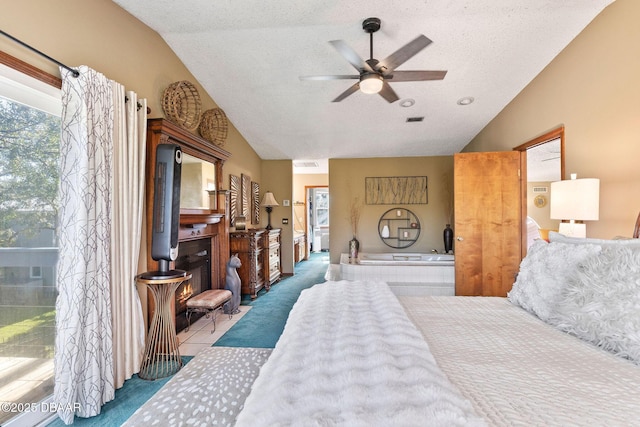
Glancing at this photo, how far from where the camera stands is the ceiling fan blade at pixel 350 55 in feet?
6.73

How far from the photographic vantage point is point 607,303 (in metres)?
1.17

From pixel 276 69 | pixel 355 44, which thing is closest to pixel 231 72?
pixel 276 69

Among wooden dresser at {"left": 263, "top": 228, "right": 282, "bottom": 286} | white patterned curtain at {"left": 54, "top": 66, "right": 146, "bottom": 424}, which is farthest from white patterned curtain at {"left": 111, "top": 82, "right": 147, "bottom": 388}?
wooden dresser at {"left": 263, "top": 228, "right": 282, "bottom": 286}

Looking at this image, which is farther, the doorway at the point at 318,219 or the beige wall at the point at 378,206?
the doorway at the point at 318,219

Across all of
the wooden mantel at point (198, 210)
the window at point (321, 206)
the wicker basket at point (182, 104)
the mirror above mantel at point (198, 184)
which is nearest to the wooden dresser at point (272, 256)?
the wooden mantel at point (198, 210)

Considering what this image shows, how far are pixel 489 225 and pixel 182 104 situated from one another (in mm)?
3972

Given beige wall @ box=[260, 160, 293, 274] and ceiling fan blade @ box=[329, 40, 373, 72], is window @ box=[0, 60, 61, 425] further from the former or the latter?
beige wall @ box=[260, 160, 293, 274]

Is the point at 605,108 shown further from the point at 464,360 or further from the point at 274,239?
the point at 274,239

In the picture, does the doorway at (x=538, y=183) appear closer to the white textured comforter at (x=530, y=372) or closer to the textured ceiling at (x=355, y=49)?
the textured ceiling at (x=355, y=49)

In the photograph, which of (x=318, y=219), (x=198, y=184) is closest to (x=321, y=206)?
(x=318, y=219)

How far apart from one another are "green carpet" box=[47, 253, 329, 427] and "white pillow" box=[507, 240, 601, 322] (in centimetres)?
212

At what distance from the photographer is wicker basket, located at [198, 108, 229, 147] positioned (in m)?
3.65

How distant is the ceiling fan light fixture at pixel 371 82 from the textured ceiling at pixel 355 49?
62 centimetres

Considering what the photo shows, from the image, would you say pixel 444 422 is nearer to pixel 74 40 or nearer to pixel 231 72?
pixel 74 40
